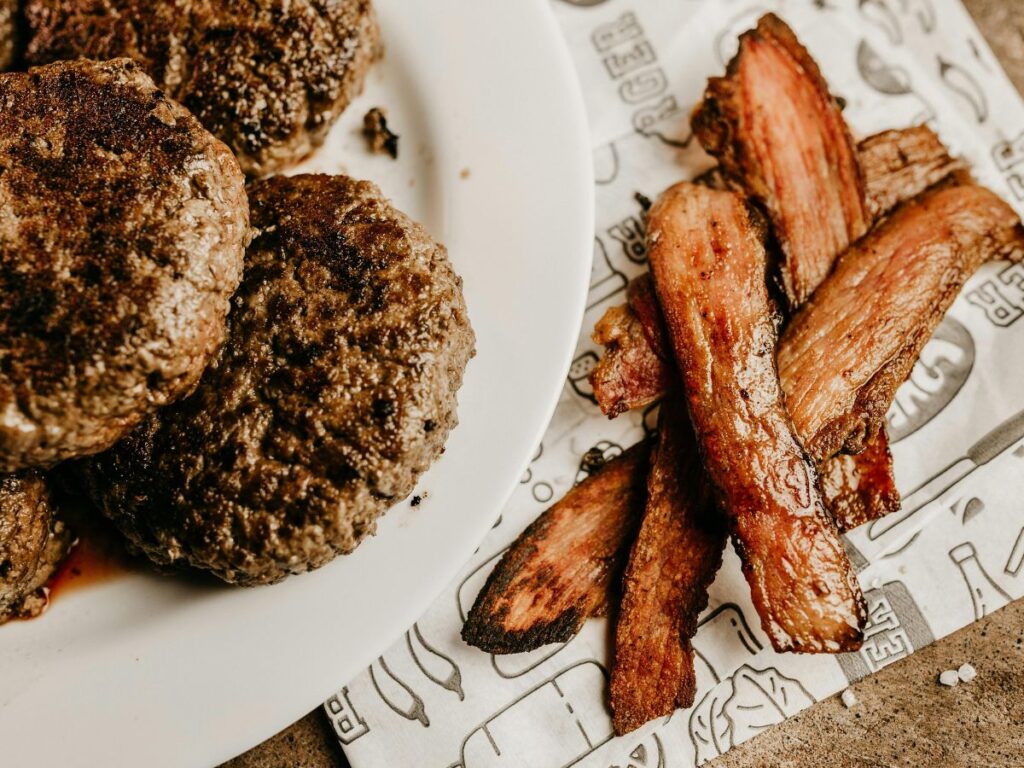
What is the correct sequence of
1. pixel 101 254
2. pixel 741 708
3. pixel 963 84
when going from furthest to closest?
pixel 963 84 < pixel 741 708 < pixel 101 254

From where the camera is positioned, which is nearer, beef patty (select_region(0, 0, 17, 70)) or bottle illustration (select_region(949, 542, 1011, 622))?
beef patty (select_region(0, 0, 17, 70))

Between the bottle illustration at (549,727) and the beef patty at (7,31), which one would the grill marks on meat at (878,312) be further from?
the beef patty at (7,31)

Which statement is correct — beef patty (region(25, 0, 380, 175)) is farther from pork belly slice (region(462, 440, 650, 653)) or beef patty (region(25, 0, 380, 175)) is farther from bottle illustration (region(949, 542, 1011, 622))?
bottle illustration (region(949, 542, 1011, 622))

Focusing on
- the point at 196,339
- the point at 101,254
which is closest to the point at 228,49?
the point at 101,254

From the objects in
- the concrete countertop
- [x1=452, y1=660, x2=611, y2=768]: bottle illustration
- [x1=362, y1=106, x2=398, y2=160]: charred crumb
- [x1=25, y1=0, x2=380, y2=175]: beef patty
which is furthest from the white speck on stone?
[x1=25, y1=0, x2=380, y2=175]: beef patty

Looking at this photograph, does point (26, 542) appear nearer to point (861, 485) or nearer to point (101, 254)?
point (101, 254)

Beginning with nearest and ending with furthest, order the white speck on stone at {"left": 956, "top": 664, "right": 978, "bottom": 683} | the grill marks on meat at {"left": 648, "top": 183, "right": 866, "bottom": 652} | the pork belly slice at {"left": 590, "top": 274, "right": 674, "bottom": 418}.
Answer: the grill marks on meat at {"left": 648, "top": 183, "right": 866, "bottom": 652} < the pork belly slice at {"left": 590, "top": 274, "right": 674, "bottom": 418} < the white speck on stone at {"left": 956, "top": 664, "right": 978, "bottom": 683}
